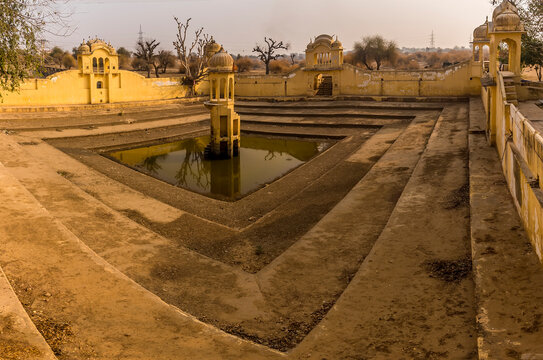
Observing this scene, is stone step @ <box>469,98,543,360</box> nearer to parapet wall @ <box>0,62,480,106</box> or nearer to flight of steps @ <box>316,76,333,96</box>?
parapet wall @ <box>0,62,480,106</box>

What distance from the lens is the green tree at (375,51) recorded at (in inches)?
2035

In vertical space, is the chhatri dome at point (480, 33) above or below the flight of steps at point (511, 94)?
above

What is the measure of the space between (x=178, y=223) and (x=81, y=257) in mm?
3089

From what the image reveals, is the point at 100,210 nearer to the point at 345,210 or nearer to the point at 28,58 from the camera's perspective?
the point at 28,58

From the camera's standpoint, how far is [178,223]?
352 inches

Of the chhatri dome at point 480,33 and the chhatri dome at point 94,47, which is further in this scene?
the chhatri dome at point 94,47

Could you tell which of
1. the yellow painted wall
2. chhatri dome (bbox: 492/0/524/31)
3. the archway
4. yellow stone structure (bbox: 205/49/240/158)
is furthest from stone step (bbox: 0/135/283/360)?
the archway

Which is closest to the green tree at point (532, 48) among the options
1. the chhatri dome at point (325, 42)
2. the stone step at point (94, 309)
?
the chhatri dome at point (325, 42)

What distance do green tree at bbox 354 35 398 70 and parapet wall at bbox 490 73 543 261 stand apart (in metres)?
44.5

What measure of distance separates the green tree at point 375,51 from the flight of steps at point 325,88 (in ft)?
81.2

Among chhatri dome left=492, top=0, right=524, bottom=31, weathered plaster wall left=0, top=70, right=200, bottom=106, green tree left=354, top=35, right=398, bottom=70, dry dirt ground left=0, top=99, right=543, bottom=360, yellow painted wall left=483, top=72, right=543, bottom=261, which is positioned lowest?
dry dirt ground left=0, top=99, right=543, bottom=360

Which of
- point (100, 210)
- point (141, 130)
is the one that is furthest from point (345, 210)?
point (141, 130)

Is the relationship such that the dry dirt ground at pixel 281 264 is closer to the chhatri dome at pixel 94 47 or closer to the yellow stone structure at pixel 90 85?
the yellow stone structure at pixel 90 85

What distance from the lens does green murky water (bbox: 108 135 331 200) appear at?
1320cm
